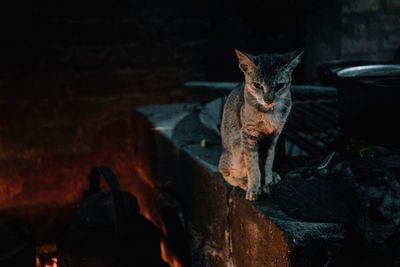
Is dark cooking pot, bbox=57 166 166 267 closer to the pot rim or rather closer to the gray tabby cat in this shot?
the gray tabby cat

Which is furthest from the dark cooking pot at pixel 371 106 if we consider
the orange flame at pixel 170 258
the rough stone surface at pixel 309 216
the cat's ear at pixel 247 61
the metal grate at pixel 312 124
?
the orange flame at pixel 170 258

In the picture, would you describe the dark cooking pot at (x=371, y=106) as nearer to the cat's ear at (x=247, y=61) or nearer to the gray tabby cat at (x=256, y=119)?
the gray tabby cat at (x=256, y=119)

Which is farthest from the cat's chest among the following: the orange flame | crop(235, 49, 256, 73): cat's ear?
the orange flame

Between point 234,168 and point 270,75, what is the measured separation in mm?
450

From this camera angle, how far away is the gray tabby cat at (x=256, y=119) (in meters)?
1.12

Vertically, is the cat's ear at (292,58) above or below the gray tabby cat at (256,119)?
above

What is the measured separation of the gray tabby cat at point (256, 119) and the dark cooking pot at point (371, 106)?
1.30 feet

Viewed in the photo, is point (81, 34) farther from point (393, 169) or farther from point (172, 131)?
point (393, 169)

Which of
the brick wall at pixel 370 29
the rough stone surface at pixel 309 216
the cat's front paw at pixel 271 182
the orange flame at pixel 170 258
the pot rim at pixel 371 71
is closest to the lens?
the rough stone surface at pixel 309 216

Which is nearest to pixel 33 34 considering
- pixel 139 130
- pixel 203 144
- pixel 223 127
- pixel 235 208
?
pixel 139 130

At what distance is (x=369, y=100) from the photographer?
4.45ft

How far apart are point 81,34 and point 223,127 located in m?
1.87

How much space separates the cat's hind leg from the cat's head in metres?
0.29

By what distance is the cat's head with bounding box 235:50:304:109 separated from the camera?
110 centimetres
